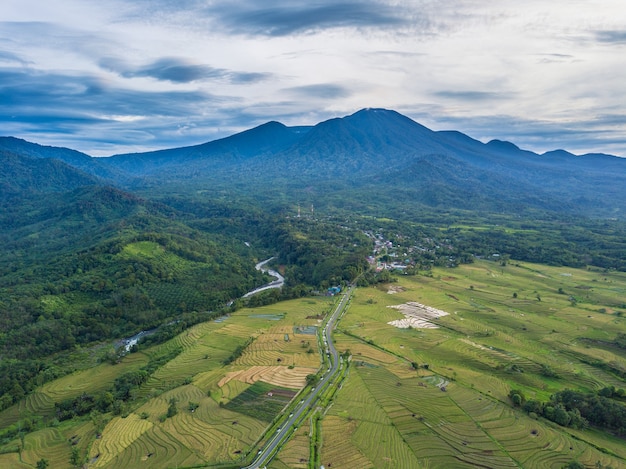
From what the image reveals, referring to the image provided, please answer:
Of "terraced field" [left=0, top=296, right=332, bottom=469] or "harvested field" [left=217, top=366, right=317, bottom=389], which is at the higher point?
"harvested field" [left=217, top=366, right=317, bottom=389]

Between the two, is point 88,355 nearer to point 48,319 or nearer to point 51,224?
point 48,319

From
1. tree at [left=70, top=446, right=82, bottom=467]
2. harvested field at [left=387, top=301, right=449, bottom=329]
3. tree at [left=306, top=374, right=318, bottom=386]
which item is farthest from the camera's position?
harvested field at [left=387, top=301, right=449, bottom=329]

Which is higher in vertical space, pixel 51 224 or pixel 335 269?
pixel 51 224

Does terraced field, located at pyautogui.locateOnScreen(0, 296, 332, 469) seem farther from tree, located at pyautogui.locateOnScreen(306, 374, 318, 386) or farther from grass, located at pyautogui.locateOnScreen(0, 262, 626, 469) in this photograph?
tree, located at pyautogui.locateOnScreen(306, 374, 318, 386)

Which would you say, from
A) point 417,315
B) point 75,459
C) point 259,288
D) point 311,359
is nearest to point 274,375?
point 311,359

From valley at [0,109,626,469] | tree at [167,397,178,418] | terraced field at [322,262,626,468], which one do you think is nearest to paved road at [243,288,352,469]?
valley at [0,109,626,469]

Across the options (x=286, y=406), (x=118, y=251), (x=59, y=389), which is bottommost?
(x=59, y=389)

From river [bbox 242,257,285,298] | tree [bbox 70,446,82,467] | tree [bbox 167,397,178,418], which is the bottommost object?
tree [bbox 70,446,82,467]

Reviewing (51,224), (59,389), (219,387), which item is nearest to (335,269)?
(219,387)

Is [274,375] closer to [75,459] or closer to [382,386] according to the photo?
[382,386]
